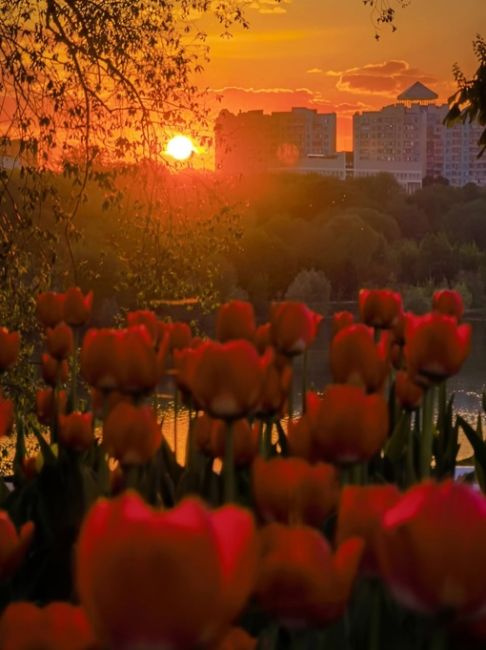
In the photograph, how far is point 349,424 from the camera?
113cm

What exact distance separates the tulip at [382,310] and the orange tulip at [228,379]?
0.98 m

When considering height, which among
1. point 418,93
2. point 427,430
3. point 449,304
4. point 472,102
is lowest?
point 427,430

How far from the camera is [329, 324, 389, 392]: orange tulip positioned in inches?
58.1

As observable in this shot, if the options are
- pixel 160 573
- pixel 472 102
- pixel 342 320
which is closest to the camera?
pixel 160 573

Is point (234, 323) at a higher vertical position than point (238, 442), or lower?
higher

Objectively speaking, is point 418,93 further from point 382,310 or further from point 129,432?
point 129,432

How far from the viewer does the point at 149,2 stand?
18.3 ft

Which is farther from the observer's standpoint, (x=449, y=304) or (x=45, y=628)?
(x=449, y=304)

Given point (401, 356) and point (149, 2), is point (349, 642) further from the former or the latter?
point (149, 2)

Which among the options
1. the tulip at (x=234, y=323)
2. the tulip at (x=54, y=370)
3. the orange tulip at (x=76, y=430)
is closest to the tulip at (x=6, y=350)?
the orange tulip at (x=76, y=430)

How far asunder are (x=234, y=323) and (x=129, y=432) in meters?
0.40

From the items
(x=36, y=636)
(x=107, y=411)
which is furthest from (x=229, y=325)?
(x=36, y=636)

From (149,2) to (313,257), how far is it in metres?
33.0

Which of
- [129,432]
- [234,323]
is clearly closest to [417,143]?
[234,323]
